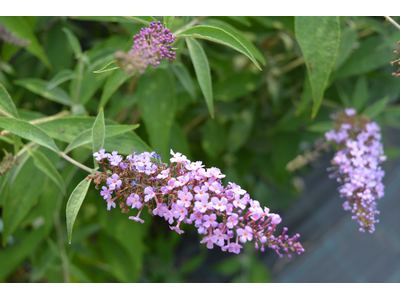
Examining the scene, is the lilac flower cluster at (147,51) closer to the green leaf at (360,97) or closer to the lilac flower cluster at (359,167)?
the lilac flower cluster at (359,167)

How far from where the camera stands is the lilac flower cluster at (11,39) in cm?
91

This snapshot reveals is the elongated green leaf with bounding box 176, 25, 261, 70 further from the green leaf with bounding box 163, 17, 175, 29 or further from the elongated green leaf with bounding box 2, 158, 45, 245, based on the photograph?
the elongated green leaf with bounding box 2, 158, 45, 245

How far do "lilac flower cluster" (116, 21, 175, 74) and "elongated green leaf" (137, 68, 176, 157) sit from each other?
0.34m

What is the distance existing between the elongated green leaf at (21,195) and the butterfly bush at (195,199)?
35 cm

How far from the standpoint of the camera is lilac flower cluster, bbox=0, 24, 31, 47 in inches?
36.0

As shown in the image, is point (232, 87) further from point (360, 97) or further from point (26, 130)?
point (26, 130)

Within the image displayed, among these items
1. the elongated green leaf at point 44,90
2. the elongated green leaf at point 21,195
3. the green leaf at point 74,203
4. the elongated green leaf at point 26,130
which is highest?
the elongated green leaf at point 44,90

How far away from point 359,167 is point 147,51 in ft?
1.69

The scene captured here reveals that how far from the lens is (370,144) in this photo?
813mm

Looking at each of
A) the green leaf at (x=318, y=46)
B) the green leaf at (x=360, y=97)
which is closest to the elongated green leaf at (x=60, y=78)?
the green leaf at (x=318, y=46)

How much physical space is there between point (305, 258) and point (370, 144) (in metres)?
1.73

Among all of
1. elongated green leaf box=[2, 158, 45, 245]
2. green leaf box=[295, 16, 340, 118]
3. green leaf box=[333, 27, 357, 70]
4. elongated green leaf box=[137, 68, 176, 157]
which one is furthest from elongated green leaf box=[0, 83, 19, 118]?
green leaf box=[333, 27, 357, 70]

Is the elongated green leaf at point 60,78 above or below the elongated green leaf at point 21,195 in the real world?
above

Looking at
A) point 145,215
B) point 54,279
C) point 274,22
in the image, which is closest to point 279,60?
point 274,22
